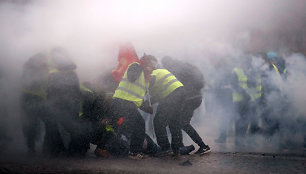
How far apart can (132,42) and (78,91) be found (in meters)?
0.97

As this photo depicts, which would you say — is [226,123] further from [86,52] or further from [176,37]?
[86,52]

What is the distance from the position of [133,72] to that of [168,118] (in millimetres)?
764

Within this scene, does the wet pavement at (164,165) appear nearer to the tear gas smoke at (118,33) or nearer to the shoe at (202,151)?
the shoe at (202,151)

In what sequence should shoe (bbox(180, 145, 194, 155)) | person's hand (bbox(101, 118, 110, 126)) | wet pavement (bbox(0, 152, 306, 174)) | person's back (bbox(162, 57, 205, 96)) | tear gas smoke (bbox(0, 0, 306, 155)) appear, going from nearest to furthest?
wet pavement (bbox(0, 152, 306, 174)) < tear gas smoke (bbox(0, 0, 306, 155)) < person's hand (bbox(101, 118, 110, 126)) < shoe (bbox(180, 145, 194, 155)) < person's back (bbox(162, 57, 205, 96))

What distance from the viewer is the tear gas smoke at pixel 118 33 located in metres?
4.01

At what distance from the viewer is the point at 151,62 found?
189 inches

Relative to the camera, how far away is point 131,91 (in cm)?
436

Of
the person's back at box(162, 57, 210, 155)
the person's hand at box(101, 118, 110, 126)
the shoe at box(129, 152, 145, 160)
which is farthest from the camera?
the person's back at box(162, 57, 210, 155)

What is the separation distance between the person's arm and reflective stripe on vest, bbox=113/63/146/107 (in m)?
0.07

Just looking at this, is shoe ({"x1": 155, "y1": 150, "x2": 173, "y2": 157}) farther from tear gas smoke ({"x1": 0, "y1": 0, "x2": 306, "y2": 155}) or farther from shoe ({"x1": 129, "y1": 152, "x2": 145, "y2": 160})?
tear gas smoke ({"x1": 0, "y1": 0, "x2": 306, "y2": 155})

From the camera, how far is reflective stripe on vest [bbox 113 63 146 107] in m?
4.33

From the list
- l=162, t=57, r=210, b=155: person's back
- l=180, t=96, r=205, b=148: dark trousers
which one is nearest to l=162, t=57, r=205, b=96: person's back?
l=162, t=57, r=210, b=155: person's back

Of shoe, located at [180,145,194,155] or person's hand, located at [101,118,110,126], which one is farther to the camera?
shoe, located at [180,145,194,155]

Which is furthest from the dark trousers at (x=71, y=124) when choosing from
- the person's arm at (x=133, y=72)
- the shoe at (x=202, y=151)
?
the shoe at (x=202, y=151)
